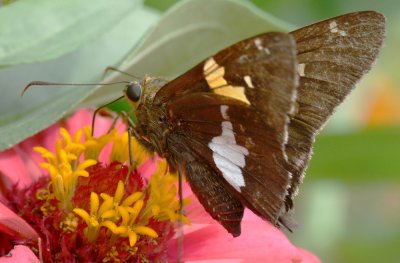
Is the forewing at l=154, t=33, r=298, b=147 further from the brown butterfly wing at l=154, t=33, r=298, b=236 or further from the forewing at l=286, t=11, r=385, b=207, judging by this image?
the forewing at l=286, t=11, r=385, b=207

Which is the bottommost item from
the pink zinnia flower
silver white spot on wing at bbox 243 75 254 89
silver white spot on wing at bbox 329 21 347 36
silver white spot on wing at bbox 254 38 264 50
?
the pink zinnia flower

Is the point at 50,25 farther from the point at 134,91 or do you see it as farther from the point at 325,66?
the point at 325,66

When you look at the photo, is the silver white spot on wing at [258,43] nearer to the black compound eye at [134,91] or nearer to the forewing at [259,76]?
the forewing at [259,76]

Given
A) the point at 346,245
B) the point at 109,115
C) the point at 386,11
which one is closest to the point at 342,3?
the point at 386,11

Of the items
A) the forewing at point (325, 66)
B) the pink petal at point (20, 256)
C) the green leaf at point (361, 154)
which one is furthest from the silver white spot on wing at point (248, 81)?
the green leaf at point (361, 154)

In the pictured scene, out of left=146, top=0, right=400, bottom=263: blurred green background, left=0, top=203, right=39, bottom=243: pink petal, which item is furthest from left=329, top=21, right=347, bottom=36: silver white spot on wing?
left=0, top=203, right=39, bottom=243: pink petal

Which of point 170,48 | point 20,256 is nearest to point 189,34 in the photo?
point 170,48
